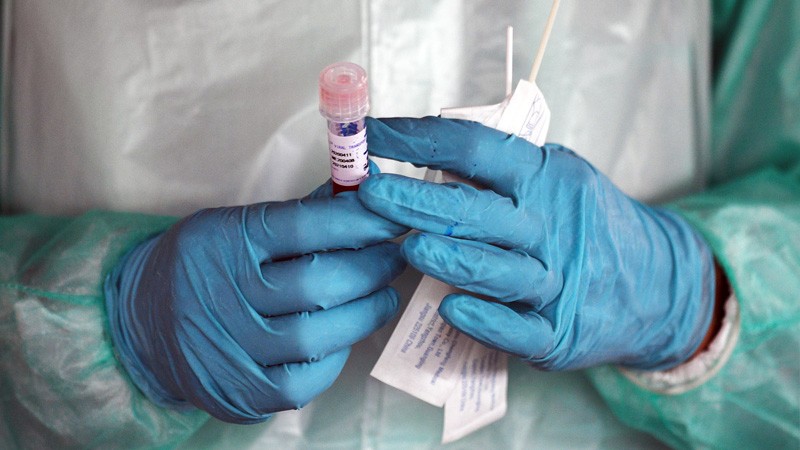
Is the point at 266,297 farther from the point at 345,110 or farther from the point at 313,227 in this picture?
the point at 345,110

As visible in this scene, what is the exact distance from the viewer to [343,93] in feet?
2.17

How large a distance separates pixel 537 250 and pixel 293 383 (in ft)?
1.03

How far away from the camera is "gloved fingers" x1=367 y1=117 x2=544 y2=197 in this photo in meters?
0.78

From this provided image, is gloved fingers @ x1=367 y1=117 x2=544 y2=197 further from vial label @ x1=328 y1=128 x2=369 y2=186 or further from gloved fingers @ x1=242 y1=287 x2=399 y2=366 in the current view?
gloved fingers @ x1=242 y1=287 x2=399 y2=366

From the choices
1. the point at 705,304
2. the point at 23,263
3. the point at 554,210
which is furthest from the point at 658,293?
the point at 23,263

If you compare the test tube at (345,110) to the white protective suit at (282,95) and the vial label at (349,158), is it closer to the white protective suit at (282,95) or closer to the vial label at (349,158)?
the vial label at (349,158)

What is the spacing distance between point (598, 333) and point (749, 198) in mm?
385

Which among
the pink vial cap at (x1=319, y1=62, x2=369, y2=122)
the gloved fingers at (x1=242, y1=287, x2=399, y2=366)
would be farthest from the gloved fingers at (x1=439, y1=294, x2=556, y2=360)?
the pink vial cap at (x1=319, y1=62, x2=369, y2=122)

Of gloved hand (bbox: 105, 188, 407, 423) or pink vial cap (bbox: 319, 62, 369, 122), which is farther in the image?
gloved hand (bbox: 105, 188, 407, 423)

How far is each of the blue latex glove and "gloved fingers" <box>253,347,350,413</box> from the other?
0.16m

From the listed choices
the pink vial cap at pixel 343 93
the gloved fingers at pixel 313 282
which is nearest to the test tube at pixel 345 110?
the pink vial cap at pixel 343 93

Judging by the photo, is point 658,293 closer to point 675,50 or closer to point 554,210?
point 554,210

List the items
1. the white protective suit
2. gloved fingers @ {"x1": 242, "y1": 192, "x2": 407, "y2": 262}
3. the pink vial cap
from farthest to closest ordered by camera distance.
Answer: the white protective suit → gloved fingers @ {"x1": 242, "y1": 192, "x2": 407, "y2": 262} → the pink vial cap

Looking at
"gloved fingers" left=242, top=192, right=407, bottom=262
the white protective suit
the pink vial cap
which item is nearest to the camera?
the pink vial cap
